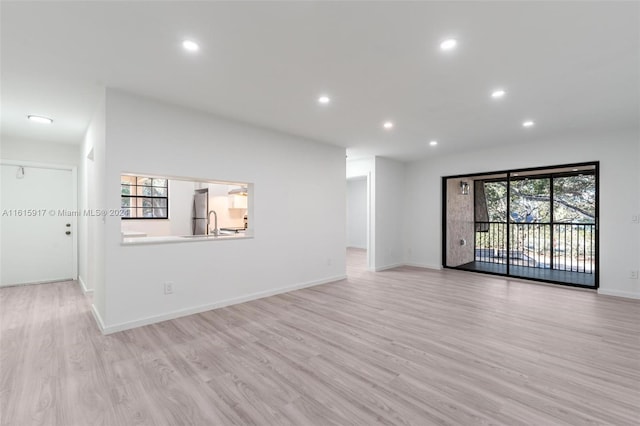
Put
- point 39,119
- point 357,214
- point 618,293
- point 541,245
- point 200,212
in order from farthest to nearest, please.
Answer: point 357,214
point 200,212
point 541,245
point 618,293
point 39,119

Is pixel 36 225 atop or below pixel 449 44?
below

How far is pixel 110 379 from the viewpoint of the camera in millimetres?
2164

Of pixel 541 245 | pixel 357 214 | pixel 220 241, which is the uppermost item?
pixel 357 214

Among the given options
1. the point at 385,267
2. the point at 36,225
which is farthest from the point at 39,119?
the point at 385,267

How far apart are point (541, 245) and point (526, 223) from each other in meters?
1.11

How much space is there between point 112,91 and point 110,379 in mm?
2703

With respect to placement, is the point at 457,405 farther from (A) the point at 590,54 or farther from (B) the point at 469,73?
(A) the point at 590,54

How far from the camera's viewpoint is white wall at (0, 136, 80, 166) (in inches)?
190

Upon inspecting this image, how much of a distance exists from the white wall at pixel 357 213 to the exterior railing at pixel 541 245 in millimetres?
3993

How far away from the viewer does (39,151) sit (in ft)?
16.7

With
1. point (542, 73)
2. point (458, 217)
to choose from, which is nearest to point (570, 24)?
point (542, 73)

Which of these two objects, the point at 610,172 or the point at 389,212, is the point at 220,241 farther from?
the point at 610,172

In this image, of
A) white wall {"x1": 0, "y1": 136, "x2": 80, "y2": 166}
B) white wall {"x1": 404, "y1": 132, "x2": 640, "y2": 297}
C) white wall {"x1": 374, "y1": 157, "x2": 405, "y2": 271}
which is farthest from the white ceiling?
white wall {"x1": 374, "y1": 157, "x2": 405, "y2": 271}

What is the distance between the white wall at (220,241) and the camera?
3076 mm
